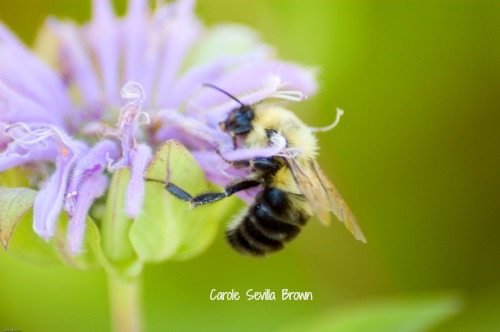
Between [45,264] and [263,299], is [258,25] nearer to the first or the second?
[263,299]

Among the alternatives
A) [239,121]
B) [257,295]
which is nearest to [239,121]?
[239,121]

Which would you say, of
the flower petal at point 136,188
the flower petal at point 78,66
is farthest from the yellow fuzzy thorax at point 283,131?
the flower petal at point 78,66

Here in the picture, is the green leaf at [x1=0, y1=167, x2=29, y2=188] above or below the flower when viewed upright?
below

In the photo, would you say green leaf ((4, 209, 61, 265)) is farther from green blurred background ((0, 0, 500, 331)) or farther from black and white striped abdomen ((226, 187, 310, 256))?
green blurred background ((0, 0, 500, 331))

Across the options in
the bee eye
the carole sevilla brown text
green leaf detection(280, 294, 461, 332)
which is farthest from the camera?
the carole sevilla brown text

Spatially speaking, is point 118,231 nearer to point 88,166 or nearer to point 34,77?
point 88,166

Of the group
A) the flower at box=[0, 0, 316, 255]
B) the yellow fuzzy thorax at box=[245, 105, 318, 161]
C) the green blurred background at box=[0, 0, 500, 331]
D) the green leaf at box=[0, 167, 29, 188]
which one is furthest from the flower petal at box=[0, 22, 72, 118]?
the green blurred background at box=[0, 0, 500, 331]
